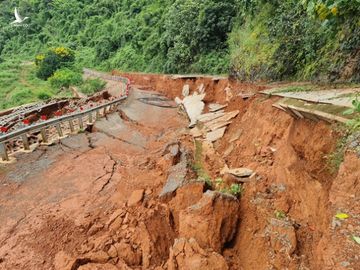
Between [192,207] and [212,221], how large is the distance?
39cm

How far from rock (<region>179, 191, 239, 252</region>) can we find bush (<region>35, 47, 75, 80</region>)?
43301mm

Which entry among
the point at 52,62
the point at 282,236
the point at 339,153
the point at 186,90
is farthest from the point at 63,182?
the point at 52,62

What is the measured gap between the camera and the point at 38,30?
203 ft

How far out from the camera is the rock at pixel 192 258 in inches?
162

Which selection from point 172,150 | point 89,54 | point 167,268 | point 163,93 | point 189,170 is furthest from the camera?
point 89,54

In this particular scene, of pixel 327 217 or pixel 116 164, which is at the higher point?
pixel 327 217

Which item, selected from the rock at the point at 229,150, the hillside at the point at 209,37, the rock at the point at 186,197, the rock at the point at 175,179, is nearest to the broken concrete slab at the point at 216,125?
the rock at the point at 229,150

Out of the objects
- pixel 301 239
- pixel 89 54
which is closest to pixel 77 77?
pixel 89 54

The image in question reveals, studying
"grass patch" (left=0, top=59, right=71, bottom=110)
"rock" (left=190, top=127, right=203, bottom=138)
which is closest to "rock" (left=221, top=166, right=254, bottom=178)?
"rock" (left=190, top=127, right=203, bottom=138)

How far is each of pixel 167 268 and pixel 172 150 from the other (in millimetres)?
4415

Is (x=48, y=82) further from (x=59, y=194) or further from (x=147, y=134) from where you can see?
(x=59, y=194)

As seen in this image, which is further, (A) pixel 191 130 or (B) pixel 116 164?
(A) pixel 191 130

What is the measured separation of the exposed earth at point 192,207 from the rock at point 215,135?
0.69 metres

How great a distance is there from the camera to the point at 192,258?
4.20 m
